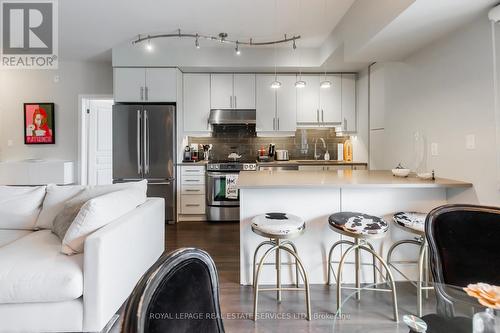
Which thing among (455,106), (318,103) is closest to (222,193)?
(318,103)

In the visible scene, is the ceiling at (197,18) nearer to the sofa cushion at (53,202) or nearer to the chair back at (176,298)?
the sofa cushion at (53,202)

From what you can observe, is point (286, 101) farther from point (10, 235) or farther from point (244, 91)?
point (10, 235)

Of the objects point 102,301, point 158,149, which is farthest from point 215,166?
point 102,301

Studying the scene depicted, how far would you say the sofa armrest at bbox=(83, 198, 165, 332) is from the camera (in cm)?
149

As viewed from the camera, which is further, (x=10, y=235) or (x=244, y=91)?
(x=244, y=91)

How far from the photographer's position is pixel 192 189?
4.25m

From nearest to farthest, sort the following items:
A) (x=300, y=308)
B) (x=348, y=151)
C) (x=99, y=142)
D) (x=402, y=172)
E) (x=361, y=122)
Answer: (x=300, y=308) → (x=402, y=172) → (x=361, y=122) → (x=348, y=151) → (x=99, y=142)

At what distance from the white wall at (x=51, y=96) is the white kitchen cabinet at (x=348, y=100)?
421 centimetres

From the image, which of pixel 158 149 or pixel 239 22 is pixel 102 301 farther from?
pixel 239 22

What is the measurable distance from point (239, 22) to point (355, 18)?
55.1 inches

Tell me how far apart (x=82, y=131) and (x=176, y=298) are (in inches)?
206

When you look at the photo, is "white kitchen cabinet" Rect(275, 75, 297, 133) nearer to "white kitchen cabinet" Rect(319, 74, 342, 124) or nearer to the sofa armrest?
"white kitchen cabinet" Rect(319, 74, 342, 124)

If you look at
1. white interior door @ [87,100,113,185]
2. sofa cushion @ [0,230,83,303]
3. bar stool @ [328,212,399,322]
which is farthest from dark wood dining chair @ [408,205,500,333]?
white interior door @ [87,100,113,185]

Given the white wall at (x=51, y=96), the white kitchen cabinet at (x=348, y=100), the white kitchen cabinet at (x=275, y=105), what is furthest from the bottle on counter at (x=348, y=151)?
the white wall at (x=51, y=96)
